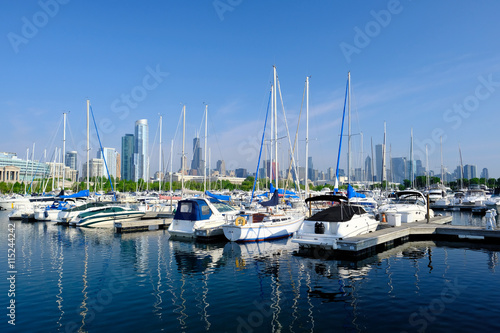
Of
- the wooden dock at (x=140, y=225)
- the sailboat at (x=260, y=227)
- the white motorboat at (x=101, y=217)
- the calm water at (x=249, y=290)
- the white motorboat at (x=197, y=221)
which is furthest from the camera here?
the white motorboat at (x=101, y=217)

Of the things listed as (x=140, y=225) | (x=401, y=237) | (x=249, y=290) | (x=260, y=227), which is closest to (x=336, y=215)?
(x=260, y=227)

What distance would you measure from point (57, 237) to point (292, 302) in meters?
22.2

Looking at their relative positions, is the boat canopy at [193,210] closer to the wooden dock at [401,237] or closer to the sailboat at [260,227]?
the sailboat at [260,227]

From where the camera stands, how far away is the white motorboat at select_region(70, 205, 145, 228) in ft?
107

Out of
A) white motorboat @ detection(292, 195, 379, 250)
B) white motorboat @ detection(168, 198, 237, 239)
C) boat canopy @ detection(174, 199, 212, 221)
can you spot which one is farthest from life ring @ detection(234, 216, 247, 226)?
white motorboat @ detection(292, 195, 379, 250)

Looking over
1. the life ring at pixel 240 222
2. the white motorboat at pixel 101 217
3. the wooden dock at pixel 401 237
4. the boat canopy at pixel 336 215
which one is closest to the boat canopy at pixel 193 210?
the life ring at pixel 240 222

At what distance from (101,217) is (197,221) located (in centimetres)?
1226

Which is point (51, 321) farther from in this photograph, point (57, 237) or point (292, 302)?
point (57, 237)

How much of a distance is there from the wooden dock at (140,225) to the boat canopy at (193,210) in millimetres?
6414

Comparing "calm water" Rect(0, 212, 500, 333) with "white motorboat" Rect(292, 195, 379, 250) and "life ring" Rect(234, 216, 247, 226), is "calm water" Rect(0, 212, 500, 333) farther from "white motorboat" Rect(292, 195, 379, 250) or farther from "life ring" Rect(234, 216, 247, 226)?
"life ring" Rect(234, 216, 247, 226)

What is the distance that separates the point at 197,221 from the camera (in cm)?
2595

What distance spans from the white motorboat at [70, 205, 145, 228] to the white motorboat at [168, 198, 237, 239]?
9453mm

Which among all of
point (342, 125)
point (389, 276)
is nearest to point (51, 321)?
point (389, 276)

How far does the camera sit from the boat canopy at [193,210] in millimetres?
26312
